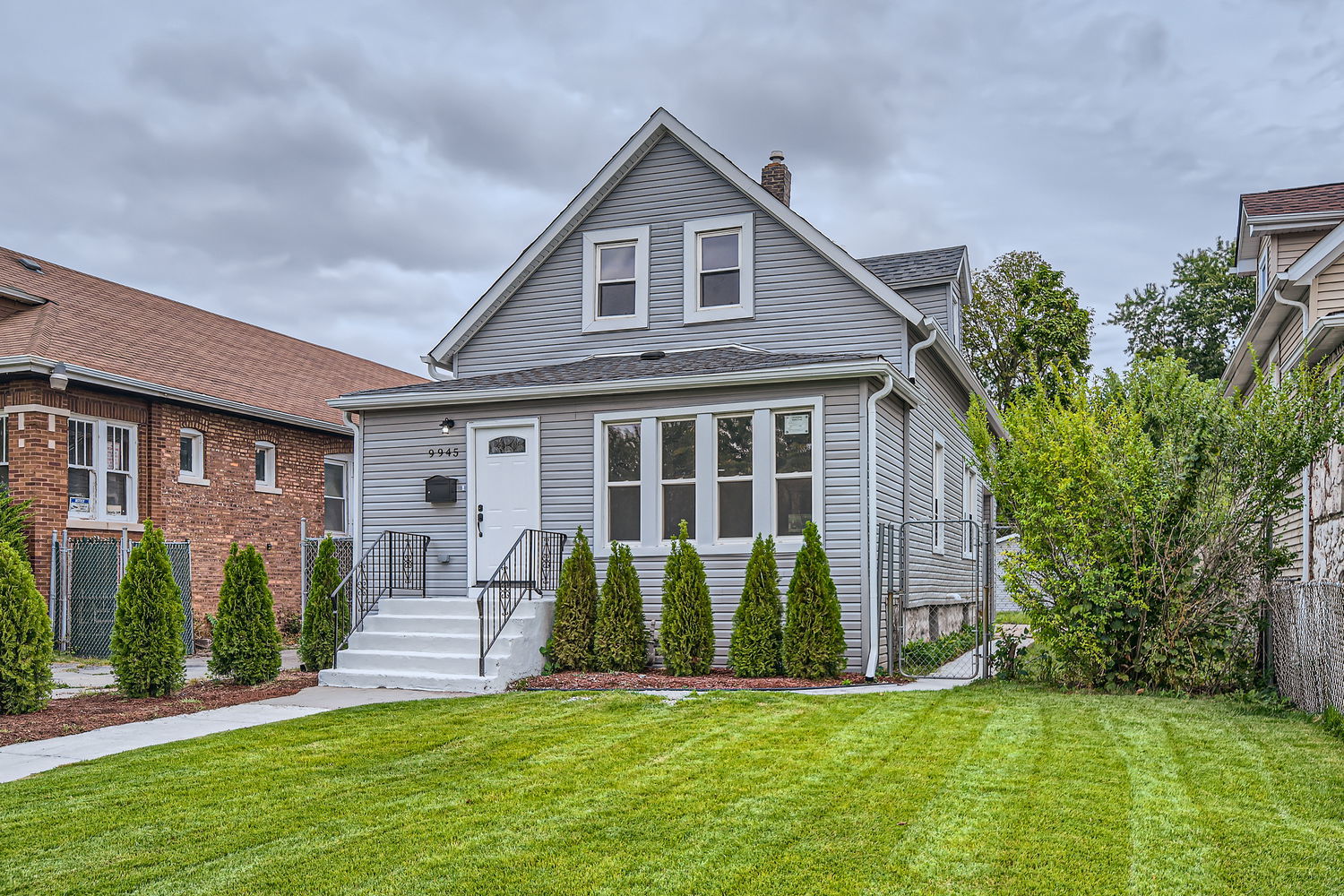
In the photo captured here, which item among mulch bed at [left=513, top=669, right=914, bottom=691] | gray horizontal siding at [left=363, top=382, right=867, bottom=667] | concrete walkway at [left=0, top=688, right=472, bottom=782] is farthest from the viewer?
gray horizontal siding at [left=363, top=382, right=867, bottom=667]

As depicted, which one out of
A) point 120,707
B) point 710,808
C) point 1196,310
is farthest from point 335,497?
point 1196,310

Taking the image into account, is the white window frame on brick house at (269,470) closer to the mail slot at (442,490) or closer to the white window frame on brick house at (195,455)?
the white window frame on brick house at (195,455)

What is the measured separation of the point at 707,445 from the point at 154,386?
8.97 m

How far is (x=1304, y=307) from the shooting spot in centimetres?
1370

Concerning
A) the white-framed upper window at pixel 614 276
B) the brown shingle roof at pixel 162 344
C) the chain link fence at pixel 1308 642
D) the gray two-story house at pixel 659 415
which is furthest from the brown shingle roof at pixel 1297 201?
the brown shingle roof at pixel 162 344

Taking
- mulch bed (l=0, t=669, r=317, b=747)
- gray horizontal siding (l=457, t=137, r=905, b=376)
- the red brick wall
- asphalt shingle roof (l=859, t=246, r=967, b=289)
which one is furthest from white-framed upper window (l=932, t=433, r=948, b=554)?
the red brick wall

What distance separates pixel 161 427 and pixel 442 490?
598 cm

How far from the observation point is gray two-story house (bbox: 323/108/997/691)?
11711 millimetres

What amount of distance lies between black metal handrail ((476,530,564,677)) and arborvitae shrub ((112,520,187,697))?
301 centimetres

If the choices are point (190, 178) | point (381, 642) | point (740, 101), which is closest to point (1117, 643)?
point (381, 642)

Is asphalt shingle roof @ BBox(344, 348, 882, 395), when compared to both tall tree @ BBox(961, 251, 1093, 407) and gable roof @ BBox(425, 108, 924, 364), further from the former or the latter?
tall tree @ BBox(961, 251, 1093, 407)

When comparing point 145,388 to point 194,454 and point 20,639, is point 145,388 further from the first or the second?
point 20,639

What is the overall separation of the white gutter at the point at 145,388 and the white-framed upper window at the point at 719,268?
815 centimetres

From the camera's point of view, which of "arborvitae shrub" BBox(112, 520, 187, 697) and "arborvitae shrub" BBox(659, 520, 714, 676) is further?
"arborvitae shrub" BBox(659, 520, 714, 676)
